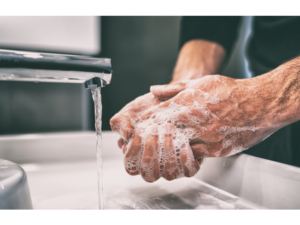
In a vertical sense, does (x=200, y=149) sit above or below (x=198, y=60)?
below

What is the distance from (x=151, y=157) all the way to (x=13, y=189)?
20 centimetres

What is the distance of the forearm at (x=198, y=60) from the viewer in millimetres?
738

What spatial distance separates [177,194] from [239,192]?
121 millimetres

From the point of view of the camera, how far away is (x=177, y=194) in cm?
50

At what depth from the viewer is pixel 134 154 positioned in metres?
0.42

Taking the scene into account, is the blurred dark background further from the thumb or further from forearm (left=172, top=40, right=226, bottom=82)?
the thumb

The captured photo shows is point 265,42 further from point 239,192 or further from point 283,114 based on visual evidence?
point 239,192

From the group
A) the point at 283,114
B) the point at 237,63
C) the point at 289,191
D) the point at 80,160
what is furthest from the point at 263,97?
the point at 237,63

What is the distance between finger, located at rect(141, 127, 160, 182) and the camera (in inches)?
16.0

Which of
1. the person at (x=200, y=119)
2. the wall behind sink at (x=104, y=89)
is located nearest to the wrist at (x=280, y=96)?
the person at (x=200, y=119)

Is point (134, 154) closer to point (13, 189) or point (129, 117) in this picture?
point (129, 117)

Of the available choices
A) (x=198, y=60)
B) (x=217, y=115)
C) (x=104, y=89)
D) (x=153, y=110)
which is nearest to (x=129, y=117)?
(x=153, y=110)
